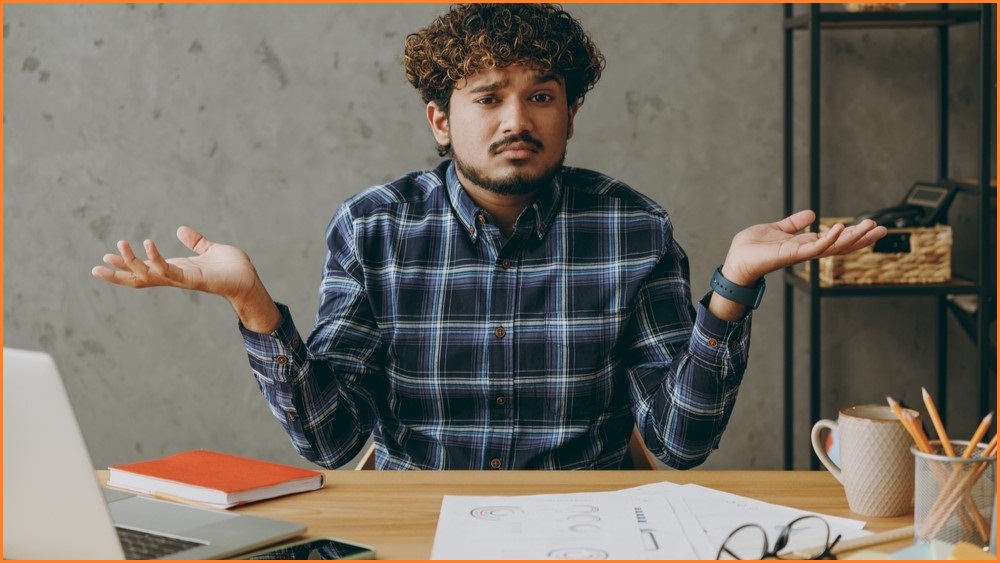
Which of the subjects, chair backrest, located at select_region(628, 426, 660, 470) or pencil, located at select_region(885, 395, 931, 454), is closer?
pencil, located at select_region(885, 395, 931, 454)

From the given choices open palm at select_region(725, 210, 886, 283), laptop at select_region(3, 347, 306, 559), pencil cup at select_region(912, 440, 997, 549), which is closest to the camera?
laptop at select_region(3, 347, 306, 559)

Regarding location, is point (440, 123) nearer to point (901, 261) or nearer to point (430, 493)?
point (430, 493)

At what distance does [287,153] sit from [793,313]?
1.37m

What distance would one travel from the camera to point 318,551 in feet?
3.34

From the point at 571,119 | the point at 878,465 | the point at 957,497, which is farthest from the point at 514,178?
the point at 957,497

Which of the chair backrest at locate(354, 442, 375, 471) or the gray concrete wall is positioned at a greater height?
the gray concrete wall

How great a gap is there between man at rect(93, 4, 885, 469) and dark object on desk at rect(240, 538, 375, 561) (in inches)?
20.2

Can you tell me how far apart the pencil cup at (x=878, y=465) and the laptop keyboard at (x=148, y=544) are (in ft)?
2.15

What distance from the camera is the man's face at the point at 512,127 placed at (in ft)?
5.33

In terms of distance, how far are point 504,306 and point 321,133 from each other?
1285mm

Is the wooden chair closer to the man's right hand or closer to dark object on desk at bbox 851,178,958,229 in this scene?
the man's right hand

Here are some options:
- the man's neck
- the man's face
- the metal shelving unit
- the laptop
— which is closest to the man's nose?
the man's face

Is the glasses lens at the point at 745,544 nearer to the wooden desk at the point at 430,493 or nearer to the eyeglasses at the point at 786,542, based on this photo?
the eyeglasses at the point at 786,542

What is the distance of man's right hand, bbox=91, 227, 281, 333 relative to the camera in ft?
4.04
